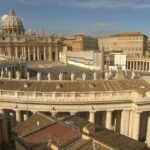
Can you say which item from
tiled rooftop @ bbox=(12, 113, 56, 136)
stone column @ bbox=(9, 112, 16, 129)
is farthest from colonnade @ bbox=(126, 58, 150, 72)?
tiled rooftop @ bbox=(12, 113, 56, 136)

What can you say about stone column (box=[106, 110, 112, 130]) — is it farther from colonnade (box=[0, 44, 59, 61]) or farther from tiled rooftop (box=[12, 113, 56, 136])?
colonnade (box=[0, 44, 59, 61])

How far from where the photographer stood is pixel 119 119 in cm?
3675

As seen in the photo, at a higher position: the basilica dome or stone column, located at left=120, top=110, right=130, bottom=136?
the basilica dome

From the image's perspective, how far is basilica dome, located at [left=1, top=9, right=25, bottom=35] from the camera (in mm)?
187625

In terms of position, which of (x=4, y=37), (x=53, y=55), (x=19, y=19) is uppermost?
(x=19, y=19)

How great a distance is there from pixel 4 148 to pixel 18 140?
8923mm

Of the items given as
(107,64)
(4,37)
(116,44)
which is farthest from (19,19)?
(107,64)

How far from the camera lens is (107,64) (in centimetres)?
12394

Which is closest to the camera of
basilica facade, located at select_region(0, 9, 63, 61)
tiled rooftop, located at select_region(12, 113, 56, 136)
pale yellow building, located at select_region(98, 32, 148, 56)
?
tiled rooftop, located at select_region(12, 113, 56, 136)

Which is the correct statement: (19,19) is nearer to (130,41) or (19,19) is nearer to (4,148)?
(130,41)

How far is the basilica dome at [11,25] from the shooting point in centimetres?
18762

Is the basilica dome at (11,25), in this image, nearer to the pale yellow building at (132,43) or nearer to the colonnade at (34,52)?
the colonnade at (34,52)

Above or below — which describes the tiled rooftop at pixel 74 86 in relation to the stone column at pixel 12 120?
above

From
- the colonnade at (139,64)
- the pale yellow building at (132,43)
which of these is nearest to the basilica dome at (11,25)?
the pale yellow building at (132,43)
